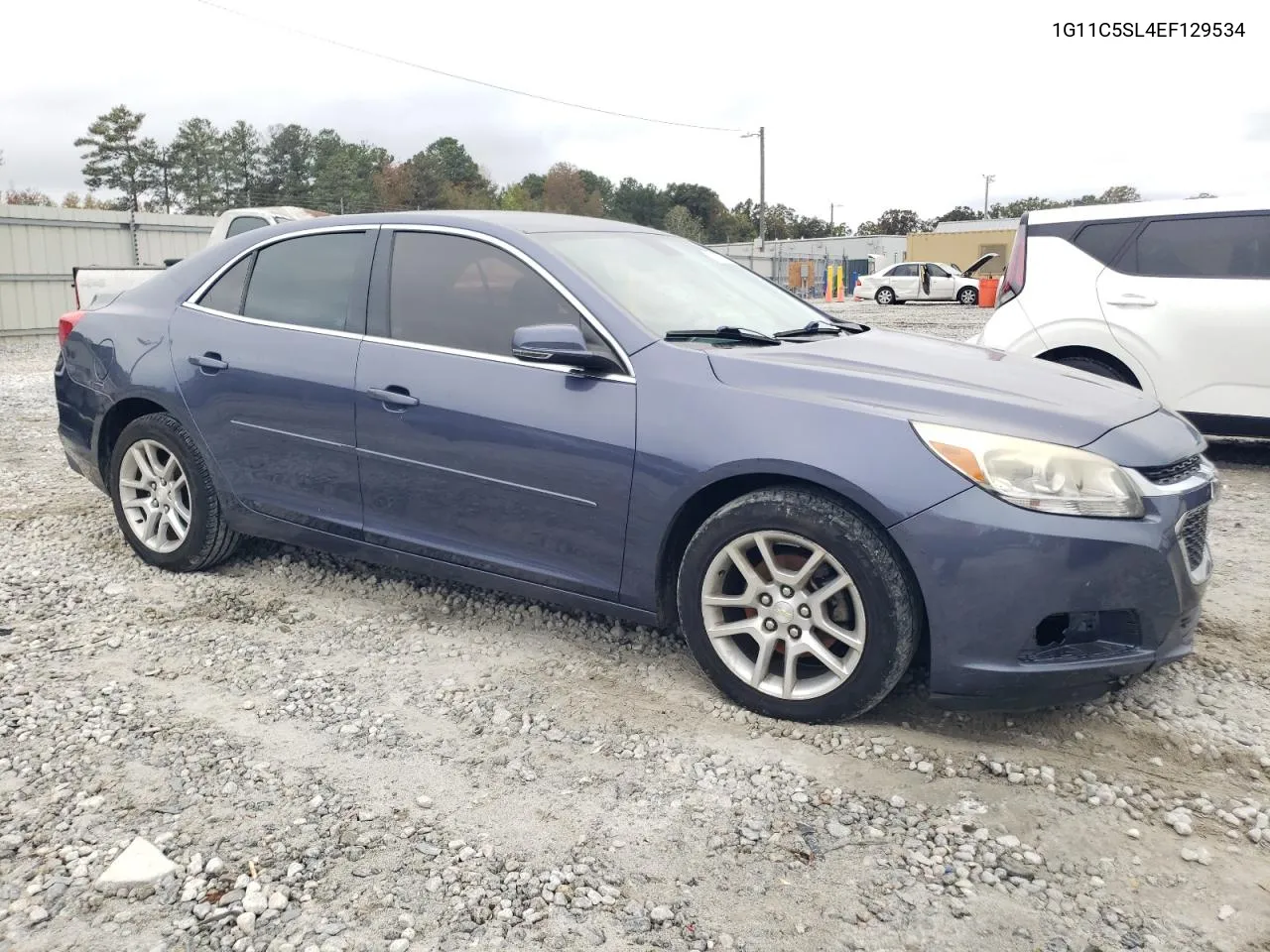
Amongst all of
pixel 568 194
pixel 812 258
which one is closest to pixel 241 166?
pixel 568 194

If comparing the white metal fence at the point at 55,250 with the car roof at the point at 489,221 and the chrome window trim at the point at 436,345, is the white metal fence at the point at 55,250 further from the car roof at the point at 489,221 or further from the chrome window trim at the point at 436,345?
the car roof at the point at 489,221

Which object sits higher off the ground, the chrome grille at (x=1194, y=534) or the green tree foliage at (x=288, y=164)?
the green tree foliage at (x=288, y=164)

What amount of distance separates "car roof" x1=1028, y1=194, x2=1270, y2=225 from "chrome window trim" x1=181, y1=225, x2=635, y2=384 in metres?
4.52

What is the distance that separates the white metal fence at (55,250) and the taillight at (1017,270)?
671 inches

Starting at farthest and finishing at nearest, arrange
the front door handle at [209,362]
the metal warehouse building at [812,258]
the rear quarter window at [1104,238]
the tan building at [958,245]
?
the tan building at [958,245], the metal warehouse building at [812,258], the rear quarter window at [1104,238], the front door handle at [209,362]

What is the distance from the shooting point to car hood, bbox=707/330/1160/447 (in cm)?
313

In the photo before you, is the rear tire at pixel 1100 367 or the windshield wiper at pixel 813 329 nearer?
the windshield wiper at pixel 813 329

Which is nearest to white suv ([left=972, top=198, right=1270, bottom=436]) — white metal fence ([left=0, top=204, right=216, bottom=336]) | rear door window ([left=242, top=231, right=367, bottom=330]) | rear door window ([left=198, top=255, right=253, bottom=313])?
rear door window ([left=242, top=231, right=367, bottom=330])

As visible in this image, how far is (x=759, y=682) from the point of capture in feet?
11.0

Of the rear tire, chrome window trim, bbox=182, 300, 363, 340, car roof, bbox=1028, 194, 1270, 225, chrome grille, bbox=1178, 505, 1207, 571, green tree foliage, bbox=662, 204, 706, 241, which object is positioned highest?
green tree foliage, bbox=662, 204, 706, 241

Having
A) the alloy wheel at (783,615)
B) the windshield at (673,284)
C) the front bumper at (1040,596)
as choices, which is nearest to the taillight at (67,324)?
the windshield at (673,284)

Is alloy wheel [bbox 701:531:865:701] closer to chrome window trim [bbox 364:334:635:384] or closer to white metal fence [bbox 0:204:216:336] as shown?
chrome window trim [bbox 364:334:635:384]

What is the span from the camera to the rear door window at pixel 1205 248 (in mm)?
6684

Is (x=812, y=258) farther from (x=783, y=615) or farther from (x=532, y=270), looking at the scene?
(x=783, y=615)
